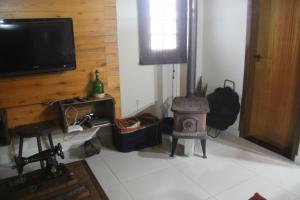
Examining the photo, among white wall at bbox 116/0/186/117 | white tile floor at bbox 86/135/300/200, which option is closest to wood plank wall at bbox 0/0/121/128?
white wall at bbox 116/0/186/117

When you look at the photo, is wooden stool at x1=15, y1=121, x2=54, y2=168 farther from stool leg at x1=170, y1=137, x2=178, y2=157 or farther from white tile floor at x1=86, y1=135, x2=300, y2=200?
stool leg at x1=170, y1=137, x2=178, y2=157

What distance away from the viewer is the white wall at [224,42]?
10.2 feet

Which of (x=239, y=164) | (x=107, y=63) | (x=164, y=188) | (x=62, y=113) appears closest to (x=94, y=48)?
(x=107, y=63)

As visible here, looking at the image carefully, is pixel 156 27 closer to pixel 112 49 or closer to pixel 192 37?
pixel 192 37

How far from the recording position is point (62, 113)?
262 centimetres

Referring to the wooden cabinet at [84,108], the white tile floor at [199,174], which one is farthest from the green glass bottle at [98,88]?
the white tile floor at [199,174]

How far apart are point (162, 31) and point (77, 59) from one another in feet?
3.58

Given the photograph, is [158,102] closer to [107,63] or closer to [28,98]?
[107,63]

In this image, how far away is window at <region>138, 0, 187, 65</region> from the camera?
3109 mm

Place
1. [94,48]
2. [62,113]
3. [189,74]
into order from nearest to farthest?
[62,113]
[94,48]
[189,74]

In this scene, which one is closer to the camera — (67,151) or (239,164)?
(239,164)

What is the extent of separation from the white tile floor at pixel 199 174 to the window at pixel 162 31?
1.11m

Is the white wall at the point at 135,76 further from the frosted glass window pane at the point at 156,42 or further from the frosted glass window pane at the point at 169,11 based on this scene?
the frosted glass window pane at the point at 169,11

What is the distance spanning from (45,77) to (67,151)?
2.87 feet
